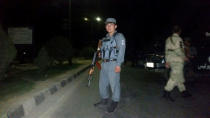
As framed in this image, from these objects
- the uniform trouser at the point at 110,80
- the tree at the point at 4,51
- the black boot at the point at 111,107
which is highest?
the tree at the point at 4,51

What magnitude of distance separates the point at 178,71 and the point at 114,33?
2.06 metres

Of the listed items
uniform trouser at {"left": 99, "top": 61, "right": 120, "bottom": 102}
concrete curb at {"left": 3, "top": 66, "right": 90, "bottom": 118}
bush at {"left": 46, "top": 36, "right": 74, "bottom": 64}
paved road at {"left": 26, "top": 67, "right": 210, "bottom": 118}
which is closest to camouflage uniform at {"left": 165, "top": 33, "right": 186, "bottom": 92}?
paved road at {"left": 26, "top": 67, "right": 210, "bottom": 118}

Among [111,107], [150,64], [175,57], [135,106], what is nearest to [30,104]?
[111,107]

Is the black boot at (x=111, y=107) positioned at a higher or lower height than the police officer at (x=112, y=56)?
lower

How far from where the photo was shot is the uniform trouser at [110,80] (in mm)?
5109

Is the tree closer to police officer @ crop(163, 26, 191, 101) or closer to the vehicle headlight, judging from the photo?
police officer @ crop(163, 26, 191, 101)

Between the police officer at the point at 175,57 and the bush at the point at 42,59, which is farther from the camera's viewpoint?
the bush at the point at 42,59


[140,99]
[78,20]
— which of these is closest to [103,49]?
[140,99]

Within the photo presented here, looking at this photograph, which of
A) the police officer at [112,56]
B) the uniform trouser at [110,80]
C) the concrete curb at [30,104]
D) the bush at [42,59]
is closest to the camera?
the concrete curb at [30,104]

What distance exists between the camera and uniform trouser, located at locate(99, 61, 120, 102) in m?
5.11

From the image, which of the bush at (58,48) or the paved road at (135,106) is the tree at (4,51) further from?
the bush at (58,48)

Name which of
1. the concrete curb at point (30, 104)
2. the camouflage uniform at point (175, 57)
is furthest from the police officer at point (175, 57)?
the concrete curb at point (30, 104)

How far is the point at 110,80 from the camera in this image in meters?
5.17

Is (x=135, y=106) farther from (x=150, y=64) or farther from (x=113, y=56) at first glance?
(x=150, y=64)
